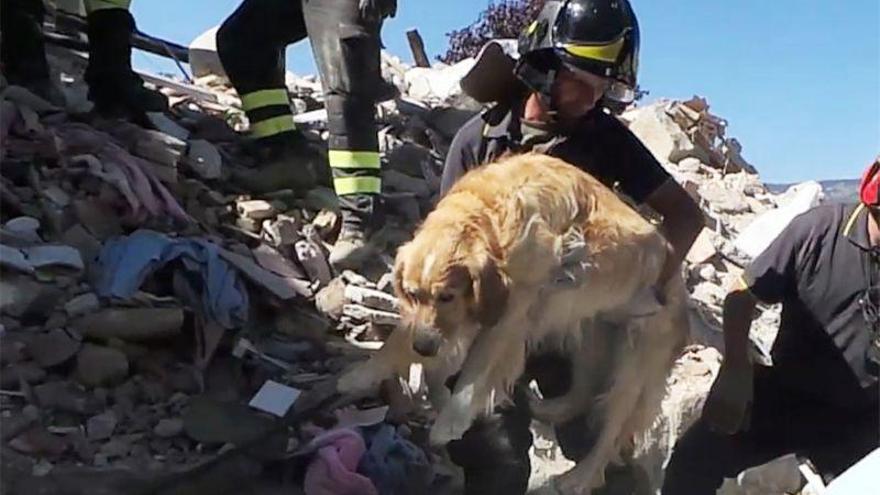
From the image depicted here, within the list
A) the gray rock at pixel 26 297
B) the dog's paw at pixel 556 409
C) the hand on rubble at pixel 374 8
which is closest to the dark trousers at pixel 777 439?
the dog's paw at pixel 556 409

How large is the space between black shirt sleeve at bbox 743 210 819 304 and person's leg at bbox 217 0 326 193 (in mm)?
2647

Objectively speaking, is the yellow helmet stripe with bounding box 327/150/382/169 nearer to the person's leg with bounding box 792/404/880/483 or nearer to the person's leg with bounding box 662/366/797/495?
the person's leg with bounding box 662/366/797/495

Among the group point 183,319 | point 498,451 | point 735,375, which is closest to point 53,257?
point 183,319

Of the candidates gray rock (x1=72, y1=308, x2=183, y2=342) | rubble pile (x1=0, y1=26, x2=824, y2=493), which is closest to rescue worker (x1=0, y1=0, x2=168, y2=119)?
rubble pile (x1=0, y1=26, x2=824, y2=493)

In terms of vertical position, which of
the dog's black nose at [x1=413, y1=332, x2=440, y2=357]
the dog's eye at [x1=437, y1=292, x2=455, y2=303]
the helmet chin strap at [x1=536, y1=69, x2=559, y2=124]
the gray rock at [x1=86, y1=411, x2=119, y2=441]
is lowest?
the gray rock at [x1=86, y1=411, x2=119, y2=441]

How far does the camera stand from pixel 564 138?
3.23 metres

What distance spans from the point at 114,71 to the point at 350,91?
1.25 metres

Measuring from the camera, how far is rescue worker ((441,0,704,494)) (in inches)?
122

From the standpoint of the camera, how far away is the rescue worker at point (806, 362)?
11.9ft

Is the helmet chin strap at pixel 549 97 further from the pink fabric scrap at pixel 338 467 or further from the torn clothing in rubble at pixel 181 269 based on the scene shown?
the torn clothing in rubble at pixel 181 269

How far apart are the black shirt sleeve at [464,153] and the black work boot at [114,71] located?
2573mm

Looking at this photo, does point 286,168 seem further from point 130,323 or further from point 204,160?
point 130,323

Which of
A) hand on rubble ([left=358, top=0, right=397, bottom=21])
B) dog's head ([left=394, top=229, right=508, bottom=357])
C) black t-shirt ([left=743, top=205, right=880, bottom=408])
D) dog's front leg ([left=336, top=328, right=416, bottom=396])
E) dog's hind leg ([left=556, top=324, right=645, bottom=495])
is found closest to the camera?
dog's head ([left=394, top=229, right=508, bottom=357])

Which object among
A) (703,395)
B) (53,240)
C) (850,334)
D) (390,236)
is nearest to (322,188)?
(390,236)
